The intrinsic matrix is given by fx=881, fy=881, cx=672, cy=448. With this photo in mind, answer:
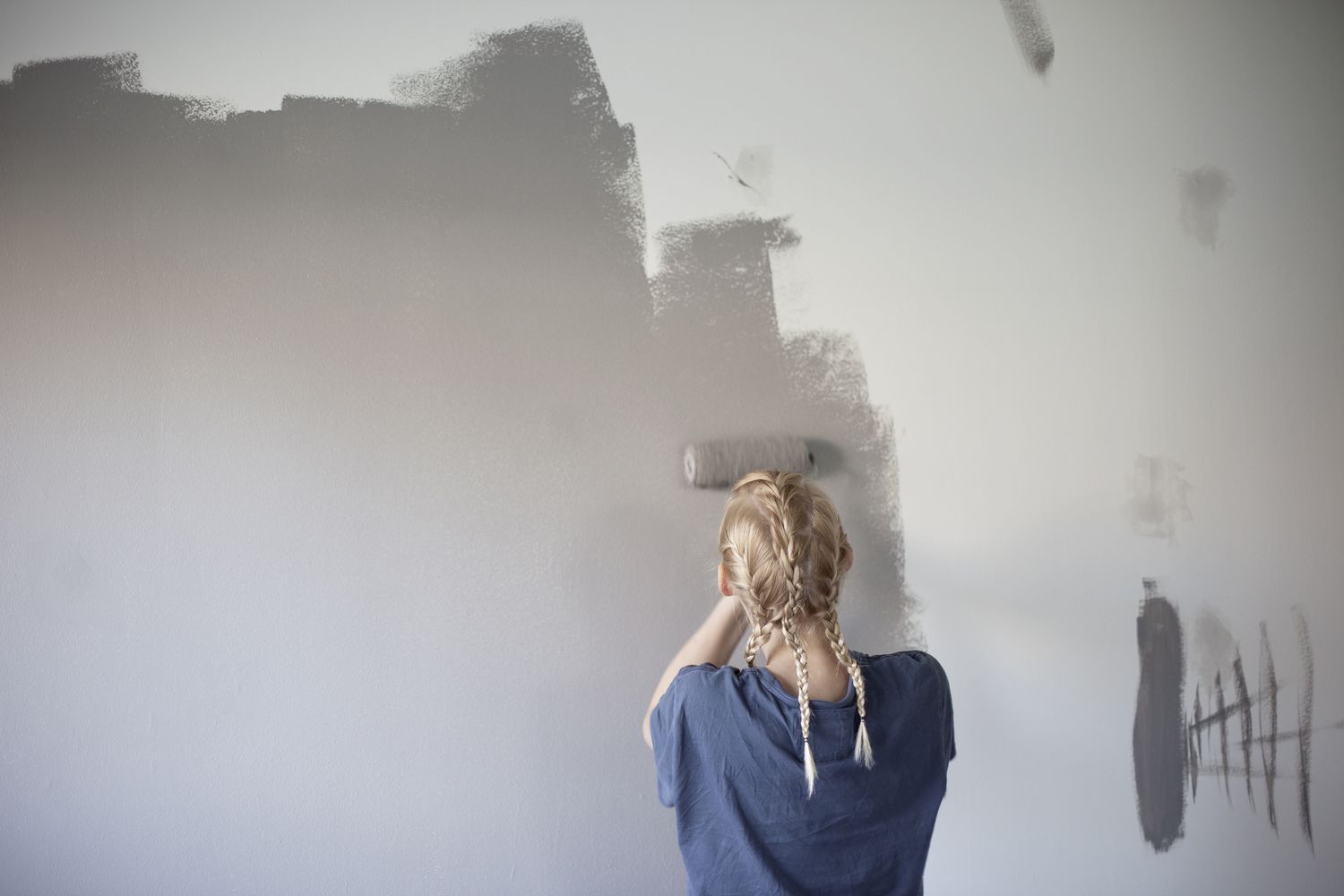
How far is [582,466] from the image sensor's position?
58.7 inches

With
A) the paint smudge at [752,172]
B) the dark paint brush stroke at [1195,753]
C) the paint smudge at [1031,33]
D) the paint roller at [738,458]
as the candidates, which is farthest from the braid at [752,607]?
the paint smudge at [1031,33]

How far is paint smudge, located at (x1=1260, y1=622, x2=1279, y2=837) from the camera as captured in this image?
1.68 meters

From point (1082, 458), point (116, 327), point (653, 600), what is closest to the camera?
point (116, 327)

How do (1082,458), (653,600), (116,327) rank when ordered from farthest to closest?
(1082,458) → (653,600) → (116,327)

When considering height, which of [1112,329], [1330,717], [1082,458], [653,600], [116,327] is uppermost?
[116,327]

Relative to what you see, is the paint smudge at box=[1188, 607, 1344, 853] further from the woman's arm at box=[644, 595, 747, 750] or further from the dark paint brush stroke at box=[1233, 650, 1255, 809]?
the woman's arm at box=[644, 595, 747, 750]

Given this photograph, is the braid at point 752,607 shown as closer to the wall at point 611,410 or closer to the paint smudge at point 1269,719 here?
the wall at point 611,410

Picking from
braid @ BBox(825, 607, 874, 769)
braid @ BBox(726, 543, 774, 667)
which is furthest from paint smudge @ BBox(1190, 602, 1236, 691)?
braid @ BBox(726, 543, 774, 667)

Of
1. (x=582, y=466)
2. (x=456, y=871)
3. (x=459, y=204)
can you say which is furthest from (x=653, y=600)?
(x=459, y=204)

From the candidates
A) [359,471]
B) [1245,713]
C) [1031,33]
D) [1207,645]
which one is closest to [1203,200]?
[1031,33]

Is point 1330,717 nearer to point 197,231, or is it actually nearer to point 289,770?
point 289,770

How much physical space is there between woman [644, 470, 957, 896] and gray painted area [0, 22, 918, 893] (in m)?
0.44

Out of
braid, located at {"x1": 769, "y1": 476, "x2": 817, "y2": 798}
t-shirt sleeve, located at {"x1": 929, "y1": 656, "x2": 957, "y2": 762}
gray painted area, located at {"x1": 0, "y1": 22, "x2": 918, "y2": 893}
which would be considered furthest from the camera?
gray painted area, located at {"x1": 0, "y1": 22, "x2": 918, "y2": 893}

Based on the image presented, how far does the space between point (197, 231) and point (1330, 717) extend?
224 centimetres
